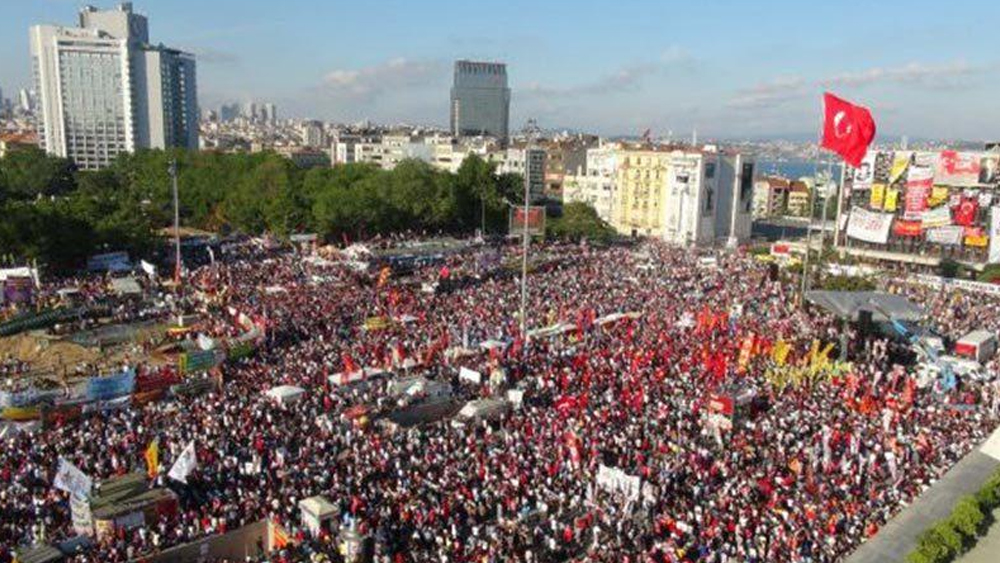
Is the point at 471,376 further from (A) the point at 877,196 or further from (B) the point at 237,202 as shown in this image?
(B) the point at 237,202

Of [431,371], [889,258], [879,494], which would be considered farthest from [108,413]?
[889,258]

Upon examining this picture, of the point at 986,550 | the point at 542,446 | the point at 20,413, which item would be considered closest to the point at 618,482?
the point at 542,446

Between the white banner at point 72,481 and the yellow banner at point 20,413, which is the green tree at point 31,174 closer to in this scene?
the yellow banner at point 20,413

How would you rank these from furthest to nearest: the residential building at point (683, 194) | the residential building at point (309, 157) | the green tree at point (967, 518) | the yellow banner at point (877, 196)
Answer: the residential building at point (309, 157)
the residential building at point (683, 194)
the yellow banner at point (877, 196)
the green tree at point (967, 518)

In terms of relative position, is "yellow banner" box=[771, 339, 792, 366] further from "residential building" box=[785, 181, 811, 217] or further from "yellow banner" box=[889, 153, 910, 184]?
"residential building" box=[785, 181, 811, 217]

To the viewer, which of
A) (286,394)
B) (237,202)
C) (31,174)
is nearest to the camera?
(286,394)

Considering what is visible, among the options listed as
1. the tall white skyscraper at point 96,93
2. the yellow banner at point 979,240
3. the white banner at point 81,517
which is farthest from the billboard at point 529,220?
the tall white skyscraper at point 96,93
